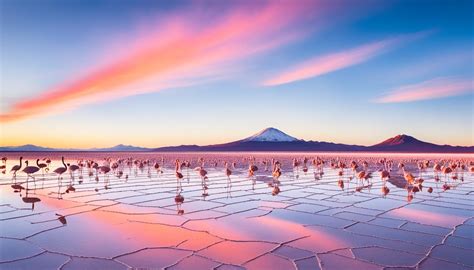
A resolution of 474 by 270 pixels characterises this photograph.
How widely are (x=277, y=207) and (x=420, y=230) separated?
12.2 feet

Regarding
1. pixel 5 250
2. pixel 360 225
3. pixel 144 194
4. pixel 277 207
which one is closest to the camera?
pixel 5 250

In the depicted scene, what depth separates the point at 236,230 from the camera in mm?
7824

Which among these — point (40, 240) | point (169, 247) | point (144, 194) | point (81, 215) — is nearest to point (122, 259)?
point (169, 247)

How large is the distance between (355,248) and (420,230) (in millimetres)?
2179

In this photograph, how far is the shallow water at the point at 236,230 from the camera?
19.5 ft

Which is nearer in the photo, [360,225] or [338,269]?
[338,269]

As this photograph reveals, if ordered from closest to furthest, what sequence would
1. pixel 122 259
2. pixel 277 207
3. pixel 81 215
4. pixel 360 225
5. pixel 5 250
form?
pixel 122 259, pixel 5 250, pixel 360 225, pixel 81 215, pixel 277 207

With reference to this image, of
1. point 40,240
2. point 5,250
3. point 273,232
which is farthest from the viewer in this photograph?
point 273,232

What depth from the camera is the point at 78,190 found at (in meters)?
14.1

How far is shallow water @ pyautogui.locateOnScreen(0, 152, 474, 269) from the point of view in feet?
19.5

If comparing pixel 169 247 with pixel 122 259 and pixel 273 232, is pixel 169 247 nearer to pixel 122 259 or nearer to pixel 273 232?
pixel 122 259

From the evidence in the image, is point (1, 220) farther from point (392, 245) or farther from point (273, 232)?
point (392, 245)

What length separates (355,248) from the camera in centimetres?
657

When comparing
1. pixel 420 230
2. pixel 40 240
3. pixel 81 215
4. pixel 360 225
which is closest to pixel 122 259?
pixel 40 240
